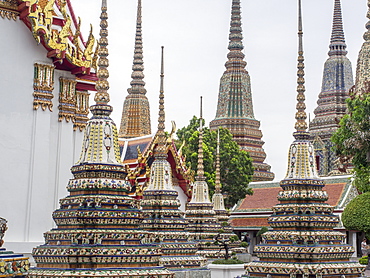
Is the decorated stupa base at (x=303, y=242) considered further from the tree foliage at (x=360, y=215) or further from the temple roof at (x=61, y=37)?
the tree foliage at (x=360, y=215)

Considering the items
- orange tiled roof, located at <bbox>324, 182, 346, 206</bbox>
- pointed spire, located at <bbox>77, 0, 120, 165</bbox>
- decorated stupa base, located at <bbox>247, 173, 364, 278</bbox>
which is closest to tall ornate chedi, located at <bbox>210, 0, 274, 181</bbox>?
orange tiled roof, located at <bbox>324, 182, 346, 206</bbox>

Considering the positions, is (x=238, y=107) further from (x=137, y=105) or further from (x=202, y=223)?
(x=202, y=223)

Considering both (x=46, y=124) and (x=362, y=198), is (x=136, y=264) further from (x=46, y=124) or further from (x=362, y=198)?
(x=362, y=198)

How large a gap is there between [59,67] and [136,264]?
21.0 feet

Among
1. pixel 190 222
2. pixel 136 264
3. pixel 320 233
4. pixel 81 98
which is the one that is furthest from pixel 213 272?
pixel 136 264

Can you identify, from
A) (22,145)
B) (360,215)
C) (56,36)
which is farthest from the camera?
(360,215)

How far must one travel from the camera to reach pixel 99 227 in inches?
304

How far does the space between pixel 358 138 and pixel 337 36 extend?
95.0ft

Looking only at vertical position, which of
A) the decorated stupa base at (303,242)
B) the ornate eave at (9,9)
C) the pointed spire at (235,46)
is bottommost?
the decorated stupa base at (303,242)

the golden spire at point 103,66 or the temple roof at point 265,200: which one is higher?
the temple roof at point 265,200

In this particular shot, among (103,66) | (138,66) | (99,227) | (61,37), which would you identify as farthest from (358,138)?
(138,66)

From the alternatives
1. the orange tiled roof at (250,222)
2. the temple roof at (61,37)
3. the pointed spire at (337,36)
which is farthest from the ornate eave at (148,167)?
the pointed spire at (337,36)

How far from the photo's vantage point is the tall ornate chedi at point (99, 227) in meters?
7.47

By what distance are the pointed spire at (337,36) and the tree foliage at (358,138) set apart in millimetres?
26160
